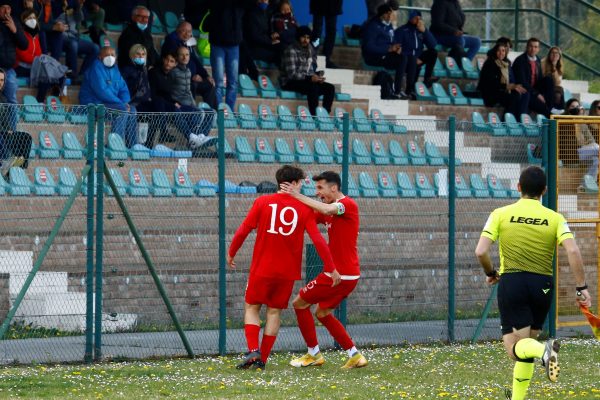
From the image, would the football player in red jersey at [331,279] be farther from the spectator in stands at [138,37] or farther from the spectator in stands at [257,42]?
the spectator in stands at [257,42]

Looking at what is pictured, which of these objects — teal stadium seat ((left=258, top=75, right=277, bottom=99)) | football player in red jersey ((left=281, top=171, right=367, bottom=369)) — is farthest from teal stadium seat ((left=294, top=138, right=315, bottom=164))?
football player in red jersey ((left=281, top=171, right=367, bottom=369))

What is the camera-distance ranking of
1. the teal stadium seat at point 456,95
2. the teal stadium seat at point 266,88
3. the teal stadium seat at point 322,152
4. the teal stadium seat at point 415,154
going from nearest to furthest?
the teal stadium seat at point 322,152 < the teal stadium seat at point 415,154 < the teal stadium seat at point 266,88 < the teal stadium seat at point 456,95

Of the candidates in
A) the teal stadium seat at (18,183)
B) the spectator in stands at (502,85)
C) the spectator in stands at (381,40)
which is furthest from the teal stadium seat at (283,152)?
the spectator in stands at (502,85)

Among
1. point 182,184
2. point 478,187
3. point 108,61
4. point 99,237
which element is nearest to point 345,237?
point 99,237

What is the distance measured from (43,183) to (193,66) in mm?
5382

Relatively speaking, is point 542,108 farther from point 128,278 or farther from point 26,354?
point 26,354

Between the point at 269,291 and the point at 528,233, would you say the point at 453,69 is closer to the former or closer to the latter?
the point at 269,291

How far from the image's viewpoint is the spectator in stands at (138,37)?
18.9 m

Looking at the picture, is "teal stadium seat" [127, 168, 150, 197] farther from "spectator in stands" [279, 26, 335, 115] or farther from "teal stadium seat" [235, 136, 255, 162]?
"spectator in stands" [279, 26, 335, 115]

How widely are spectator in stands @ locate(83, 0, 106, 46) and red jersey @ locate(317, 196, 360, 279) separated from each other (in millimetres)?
8537

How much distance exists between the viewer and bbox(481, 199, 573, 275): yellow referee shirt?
10188 mm

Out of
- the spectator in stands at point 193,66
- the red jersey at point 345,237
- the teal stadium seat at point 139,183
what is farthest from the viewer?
the spectator in stands at point 193,66

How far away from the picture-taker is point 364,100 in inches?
876

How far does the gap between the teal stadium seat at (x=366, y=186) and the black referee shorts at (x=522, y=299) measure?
666 cm
